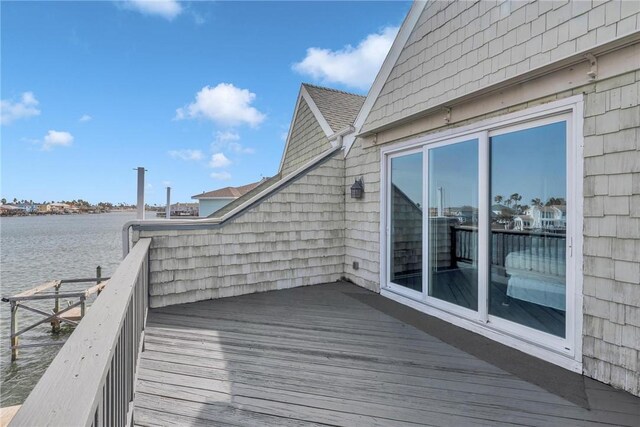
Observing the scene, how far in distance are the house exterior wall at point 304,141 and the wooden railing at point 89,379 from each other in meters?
6.07

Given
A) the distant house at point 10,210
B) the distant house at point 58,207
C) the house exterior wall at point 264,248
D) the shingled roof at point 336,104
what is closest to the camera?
the house exterior wall at point 264,248

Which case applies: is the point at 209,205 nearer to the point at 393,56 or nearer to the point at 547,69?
the point at 393,56

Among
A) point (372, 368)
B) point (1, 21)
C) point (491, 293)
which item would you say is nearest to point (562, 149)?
point (491, 293)

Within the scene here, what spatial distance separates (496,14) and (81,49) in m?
13.0

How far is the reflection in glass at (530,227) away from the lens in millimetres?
2807

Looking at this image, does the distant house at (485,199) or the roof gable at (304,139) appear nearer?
the distant house at (485,199)

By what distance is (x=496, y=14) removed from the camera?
322 cm

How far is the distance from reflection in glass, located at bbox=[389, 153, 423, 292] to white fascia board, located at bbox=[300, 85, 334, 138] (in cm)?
283

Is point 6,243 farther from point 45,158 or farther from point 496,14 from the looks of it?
point 496,14

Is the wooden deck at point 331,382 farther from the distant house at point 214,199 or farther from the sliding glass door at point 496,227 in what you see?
the distant house at point 214,199

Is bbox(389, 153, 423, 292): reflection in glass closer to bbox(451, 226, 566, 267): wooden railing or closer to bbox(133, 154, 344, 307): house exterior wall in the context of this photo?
bbox(451, 226, 566, 267): wooden railing

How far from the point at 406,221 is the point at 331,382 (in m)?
2.56

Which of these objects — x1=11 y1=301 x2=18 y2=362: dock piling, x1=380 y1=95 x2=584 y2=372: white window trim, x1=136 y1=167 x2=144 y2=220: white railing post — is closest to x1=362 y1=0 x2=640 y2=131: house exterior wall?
x1=380 y1=95 x2=584 y2=372: white window trim

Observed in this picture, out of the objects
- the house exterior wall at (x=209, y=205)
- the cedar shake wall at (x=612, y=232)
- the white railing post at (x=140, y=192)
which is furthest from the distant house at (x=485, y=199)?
the house exterior wall at (x=209, y=205)
